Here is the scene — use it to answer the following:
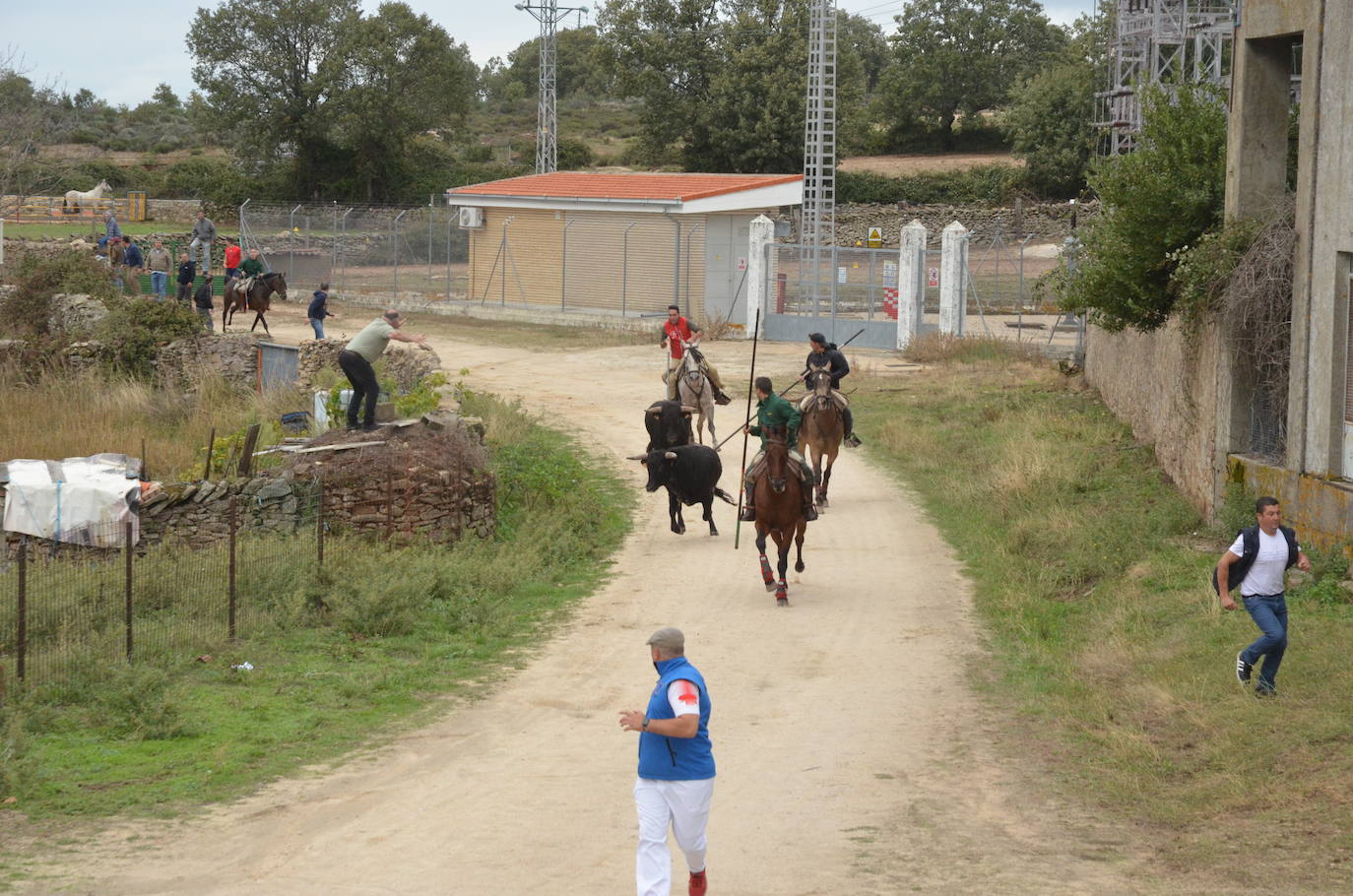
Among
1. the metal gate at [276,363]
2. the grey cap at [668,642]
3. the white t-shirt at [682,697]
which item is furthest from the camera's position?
the metal gate at [276,363]

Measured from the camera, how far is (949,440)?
78.0 ft

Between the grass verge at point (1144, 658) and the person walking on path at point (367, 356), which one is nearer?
the grass verge at point (1144, 658)

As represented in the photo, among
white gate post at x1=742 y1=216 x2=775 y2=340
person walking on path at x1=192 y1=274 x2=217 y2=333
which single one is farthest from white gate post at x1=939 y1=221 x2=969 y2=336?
person walking on path at x1=192 y1=274 x2=217 y2=333

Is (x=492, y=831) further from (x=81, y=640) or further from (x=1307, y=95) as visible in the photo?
(x=1307, y=95)

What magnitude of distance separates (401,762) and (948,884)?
13.8 feet

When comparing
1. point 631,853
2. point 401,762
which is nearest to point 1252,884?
point 631,853

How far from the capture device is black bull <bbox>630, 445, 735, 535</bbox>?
17750 millimetres

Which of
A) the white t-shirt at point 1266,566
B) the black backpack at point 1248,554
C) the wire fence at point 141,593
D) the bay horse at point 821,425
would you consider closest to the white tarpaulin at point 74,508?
the wire fence at point 141,593

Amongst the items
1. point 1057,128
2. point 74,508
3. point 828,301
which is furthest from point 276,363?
point 1057,128

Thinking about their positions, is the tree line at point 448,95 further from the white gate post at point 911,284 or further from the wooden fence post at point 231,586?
the wooden fence post at point 231,586

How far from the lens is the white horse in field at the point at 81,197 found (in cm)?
5891

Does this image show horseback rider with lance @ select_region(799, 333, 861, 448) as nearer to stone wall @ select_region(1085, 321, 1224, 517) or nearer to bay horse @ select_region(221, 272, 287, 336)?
stone wall @ select_region(1085, 321, 1224, 517)

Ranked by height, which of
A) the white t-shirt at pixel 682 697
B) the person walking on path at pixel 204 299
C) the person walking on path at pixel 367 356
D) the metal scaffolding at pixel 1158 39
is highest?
the metal scaffolding at pixel 1158 39

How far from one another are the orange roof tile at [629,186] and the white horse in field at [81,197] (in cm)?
2180
